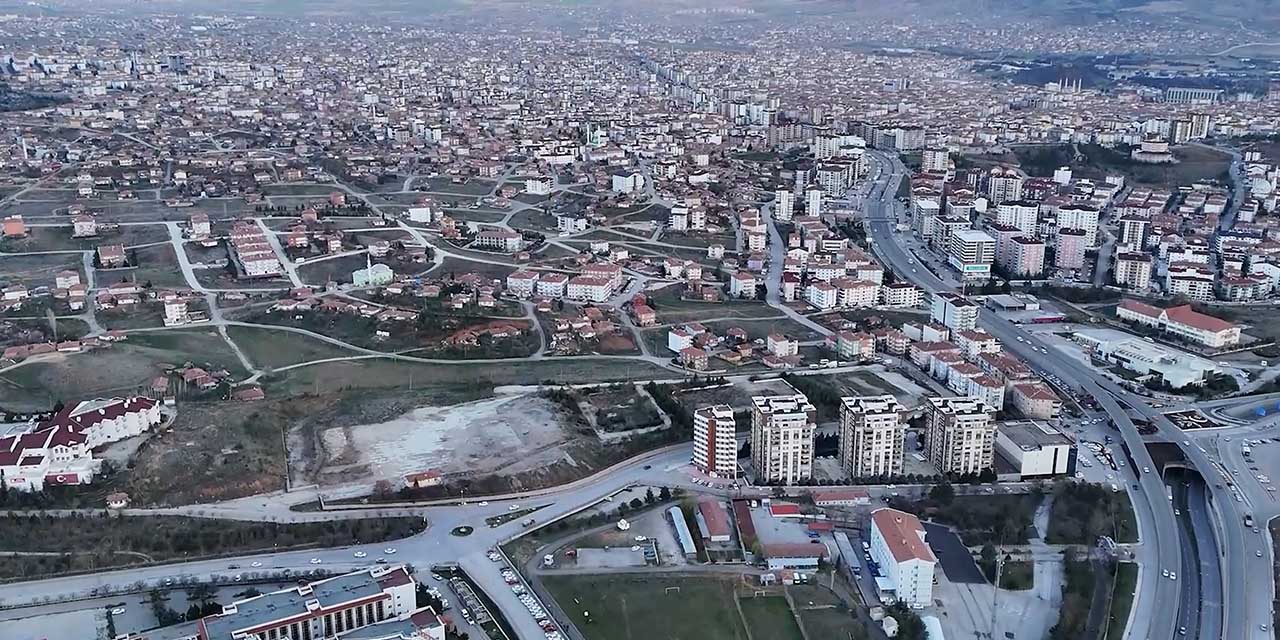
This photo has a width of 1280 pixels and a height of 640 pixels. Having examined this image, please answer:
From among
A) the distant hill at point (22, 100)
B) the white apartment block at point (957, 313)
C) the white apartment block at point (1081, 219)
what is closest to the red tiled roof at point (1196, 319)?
the white apartment block at point (957, 313)

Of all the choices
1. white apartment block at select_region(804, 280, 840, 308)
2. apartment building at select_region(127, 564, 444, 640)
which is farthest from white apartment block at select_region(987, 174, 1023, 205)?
apartment building at select_region(127, 564, 444, 640)

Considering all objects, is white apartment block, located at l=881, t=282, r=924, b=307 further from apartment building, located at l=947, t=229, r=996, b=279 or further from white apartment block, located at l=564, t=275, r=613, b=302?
white apartment block, located at l=564, t=275, r=613, b=302

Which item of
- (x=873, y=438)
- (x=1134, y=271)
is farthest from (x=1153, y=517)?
(x=1134, y=271)

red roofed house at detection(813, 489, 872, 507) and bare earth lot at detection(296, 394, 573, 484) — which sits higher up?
bare earth lot at detection(296, 394, 573, 484)

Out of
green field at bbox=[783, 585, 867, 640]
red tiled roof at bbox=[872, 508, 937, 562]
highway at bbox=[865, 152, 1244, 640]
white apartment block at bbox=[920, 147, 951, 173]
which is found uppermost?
white apartment block at bbox=[920, 147, 951, 173]

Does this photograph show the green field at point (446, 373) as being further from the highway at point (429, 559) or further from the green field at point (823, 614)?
the green field at point (823, 614)

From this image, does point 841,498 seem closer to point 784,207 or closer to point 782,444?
point 782,444

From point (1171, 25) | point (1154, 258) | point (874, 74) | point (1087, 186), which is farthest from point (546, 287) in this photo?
point (1171, 25)
